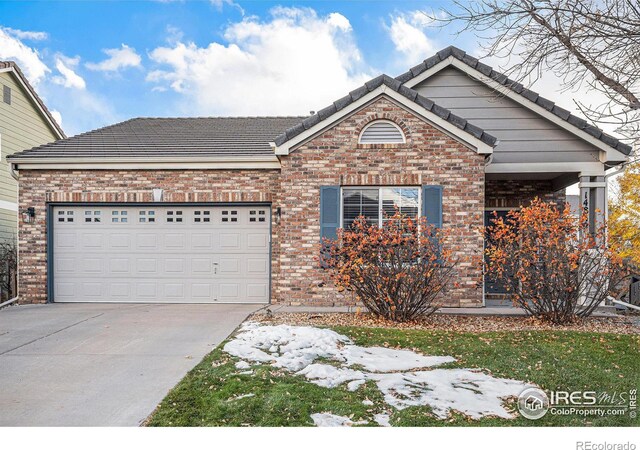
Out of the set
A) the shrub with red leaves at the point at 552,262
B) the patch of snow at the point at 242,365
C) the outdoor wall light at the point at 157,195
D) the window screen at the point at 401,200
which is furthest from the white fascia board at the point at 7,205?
the shrub with red leaves at the point at 552,262

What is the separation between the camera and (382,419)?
4.05m

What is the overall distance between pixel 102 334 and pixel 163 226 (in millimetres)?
3746

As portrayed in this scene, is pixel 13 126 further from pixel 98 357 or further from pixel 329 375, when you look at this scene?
pixel 329 375

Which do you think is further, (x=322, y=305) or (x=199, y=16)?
(x=322, y=305)

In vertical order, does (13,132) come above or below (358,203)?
above

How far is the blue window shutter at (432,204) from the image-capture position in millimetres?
9197

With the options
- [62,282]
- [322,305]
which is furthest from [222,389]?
[62,282]

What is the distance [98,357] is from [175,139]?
6919 mm

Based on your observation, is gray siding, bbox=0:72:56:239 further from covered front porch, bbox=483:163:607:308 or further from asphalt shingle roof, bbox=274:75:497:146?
covered front porch, bbox=483:163:607:308

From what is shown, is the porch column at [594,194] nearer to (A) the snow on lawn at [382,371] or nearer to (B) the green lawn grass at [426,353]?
(B) the green lawn grass at [426,353]

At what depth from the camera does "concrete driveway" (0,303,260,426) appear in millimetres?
4352

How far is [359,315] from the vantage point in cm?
836

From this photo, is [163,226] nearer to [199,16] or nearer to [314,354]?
[199,16]

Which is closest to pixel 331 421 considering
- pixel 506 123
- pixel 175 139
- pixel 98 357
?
pixel 98 357
